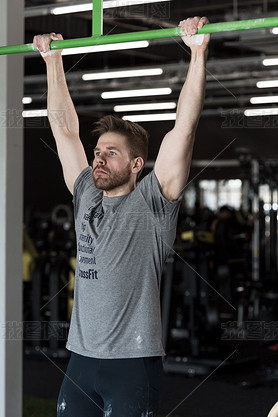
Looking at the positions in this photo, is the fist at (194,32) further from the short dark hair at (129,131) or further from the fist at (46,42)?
the fist at (46,42)

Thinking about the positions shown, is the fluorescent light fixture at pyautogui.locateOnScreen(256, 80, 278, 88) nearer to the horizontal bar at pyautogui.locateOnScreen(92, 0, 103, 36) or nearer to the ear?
the horizontal bar at pyautogui.locateOnScreen(92, 0, 103, 36)

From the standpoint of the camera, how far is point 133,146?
2.59 meters

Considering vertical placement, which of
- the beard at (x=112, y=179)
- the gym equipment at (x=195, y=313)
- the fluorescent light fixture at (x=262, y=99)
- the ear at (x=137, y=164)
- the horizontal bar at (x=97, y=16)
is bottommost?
the gym equipment at (x=195, y=313)

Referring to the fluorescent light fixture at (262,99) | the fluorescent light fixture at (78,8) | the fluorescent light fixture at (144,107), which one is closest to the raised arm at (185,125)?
the fluorescent light fixture at (78,8)

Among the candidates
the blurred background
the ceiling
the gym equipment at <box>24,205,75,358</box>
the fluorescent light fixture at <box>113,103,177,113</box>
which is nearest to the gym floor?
the blurred background

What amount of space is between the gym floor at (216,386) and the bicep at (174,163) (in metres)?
2.62

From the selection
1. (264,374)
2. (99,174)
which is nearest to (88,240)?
(99,174)

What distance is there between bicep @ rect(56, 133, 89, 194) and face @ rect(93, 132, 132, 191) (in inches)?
8.8

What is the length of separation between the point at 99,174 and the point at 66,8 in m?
2.49

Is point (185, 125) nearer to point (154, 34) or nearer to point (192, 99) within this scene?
point (192, 99)

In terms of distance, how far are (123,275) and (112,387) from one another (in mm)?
370

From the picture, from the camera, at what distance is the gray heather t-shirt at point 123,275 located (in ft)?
7.82

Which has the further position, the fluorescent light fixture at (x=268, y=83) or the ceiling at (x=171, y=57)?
the fluorescent light fixture at (x=268, y=83)

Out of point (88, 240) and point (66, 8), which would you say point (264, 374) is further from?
point (88, 240)
